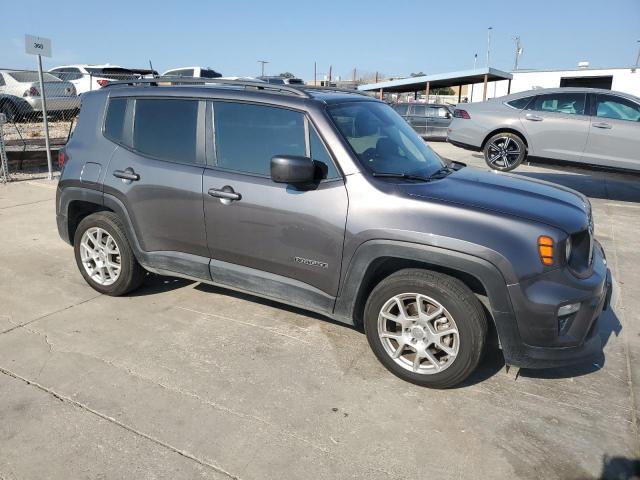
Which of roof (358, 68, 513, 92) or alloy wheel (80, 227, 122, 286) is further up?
roof (358, 68, 513, 92)

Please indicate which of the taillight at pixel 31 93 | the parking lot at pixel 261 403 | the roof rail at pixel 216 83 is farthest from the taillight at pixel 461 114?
the taillight at pixel 31 93

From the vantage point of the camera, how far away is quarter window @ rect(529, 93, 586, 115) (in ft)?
29.6

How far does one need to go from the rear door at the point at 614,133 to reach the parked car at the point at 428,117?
968 centimetres

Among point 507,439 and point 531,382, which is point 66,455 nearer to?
point 507,439

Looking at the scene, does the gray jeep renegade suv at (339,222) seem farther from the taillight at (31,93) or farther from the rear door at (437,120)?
the rear door at (437,120)

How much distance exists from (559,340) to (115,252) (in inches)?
136

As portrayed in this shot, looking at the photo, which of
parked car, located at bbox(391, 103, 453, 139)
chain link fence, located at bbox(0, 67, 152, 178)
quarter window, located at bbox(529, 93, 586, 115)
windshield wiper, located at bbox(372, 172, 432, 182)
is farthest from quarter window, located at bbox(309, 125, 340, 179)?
parked car, located at bbox(391, 103, 453, 139)

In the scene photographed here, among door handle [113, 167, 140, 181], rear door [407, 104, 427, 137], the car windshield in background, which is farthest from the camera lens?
rear door [407, 104, 427, 137]

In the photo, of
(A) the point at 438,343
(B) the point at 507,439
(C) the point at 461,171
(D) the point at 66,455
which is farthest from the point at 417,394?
(D) the point at 66,455

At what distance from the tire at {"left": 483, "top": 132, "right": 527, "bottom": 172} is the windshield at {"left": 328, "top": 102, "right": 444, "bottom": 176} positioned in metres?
6.15

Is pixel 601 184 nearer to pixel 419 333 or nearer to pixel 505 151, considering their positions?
pixel 505 151

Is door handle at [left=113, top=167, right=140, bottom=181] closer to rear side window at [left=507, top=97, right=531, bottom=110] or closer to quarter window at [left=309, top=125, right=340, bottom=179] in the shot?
quarter window at [left=309, top=125, right=340, bottom=179]

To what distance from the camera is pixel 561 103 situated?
9.22 m

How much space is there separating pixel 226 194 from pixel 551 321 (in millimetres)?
2226
